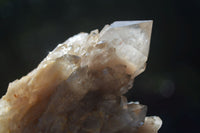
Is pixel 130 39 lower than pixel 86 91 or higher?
higher

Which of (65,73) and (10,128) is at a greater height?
(65,73)

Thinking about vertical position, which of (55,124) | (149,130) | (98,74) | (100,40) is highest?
(100,40)

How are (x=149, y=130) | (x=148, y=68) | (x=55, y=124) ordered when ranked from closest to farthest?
(x=55, y=124) < (x=149, y=130) < (x=148, y=68)

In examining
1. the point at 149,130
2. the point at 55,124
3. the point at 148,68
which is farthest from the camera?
the point at 148,68

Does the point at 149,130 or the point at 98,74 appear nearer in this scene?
the point at 98,74

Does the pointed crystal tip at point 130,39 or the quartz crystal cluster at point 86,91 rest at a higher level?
the pointed crystal tip at point 130,39

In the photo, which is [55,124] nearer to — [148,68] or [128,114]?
[128,114]

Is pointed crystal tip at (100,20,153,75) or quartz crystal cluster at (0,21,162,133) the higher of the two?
pointed crystal tip at (100,20,153,75)

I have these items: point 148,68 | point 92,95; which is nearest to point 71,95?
point 92,95
